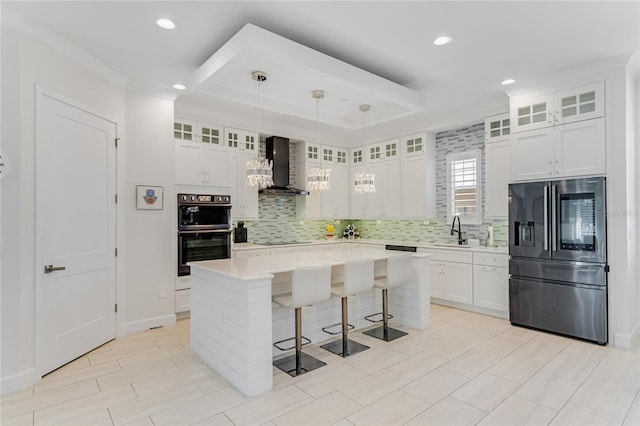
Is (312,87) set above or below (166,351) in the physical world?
above

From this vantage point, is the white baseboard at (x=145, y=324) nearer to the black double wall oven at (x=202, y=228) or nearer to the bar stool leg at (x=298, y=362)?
the black double wall oven at (x=202, y=228)

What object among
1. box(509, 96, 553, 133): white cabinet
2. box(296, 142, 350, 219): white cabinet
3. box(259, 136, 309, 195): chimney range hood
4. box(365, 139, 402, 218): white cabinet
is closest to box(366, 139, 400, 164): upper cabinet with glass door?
box(365, 139, 402, 218): white cabinet

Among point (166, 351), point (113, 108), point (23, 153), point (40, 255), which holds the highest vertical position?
point (113, 108)

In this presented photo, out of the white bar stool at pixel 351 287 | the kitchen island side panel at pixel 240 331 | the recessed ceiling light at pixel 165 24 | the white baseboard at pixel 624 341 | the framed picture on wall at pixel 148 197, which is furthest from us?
the framed picture on wall at pixel 148 197

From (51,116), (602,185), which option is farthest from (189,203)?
(602,185)

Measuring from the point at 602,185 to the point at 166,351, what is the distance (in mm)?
4841

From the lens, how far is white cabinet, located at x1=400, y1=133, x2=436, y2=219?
5750 millimetres

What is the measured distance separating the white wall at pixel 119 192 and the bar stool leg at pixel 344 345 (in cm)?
219

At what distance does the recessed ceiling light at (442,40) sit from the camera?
307 cm

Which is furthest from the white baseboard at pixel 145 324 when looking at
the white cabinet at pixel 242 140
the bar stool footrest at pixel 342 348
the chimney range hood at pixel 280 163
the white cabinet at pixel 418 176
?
the white cabinet at pixel 418 176

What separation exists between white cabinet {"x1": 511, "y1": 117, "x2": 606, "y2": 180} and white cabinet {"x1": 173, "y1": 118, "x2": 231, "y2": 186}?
401 cm

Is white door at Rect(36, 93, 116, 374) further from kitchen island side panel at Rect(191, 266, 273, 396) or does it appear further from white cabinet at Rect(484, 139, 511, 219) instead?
white cabinet at Rect(484, 139, 511, 219)

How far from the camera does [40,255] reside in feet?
9.77

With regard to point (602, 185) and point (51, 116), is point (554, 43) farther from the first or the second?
point (51, 116)
